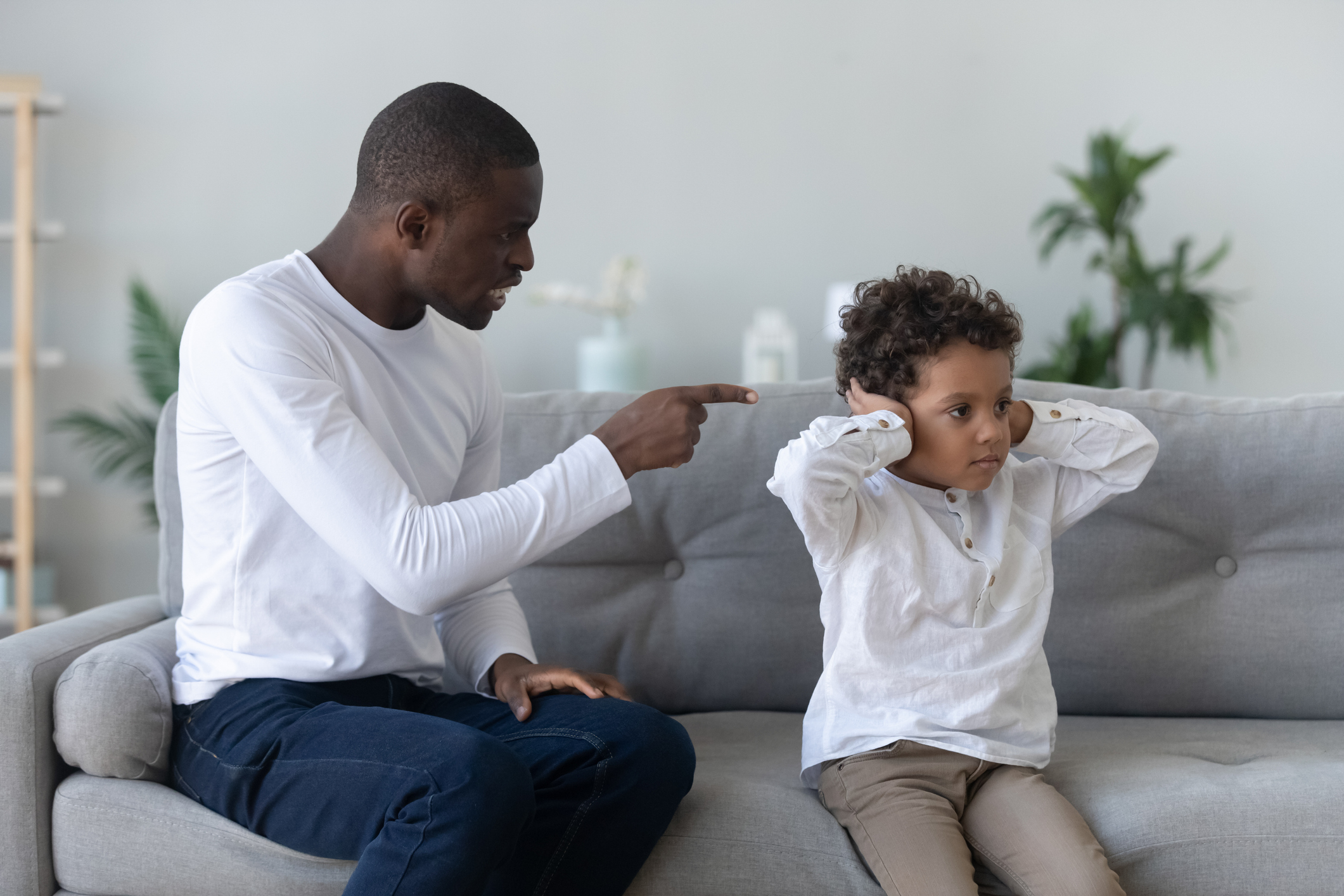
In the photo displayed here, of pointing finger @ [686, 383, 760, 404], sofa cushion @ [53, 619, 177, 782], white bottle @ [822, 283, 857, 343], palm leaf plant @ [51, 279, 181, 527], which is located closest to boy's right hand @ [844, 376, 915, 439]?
pointing finger @ [686, 383, 760, 404]

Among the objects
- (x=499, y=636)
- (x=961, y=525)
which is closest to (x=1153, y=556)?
(x=961, y=525)

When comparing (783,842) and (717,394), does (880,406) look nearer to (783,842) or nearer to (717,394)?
(717,394)

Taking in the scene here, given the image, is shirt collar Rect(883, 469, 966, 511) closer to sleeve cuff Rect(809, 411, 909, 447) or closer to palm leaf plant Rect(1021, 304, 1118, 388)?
sleeve cuff Rect(809, 411, 909, 447)

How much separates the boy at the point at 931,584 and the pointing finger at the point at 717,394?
80 millimetres

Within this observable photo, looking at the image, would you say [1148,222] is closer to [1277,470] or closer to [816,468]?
[1277,470]

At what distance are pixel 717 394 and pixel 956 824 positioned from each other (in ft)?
1.68

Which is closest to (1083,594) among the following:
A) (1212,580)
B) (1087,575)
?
(1087,575)

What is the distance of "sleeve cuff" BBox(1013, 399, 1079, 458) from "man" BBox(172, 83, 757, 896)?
0.40m

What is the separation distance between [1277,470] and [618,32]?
242cm

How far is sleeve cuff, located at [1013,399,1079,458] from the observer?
4.22 feet

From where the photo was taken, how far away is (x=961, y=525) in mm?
1230

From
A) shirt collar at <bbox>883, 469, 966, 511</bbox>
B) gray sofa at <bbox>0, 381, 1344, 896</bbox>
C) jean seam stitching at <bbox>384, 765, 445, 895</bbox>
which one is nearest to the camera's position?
jean seam stitching at <bbox>384, 765, 445, 895</bbox>

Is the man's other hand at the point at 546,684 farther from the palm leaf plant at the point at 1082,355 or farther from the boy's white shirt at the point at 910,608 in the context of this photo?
the palm leaf plant at the point at 1082,355

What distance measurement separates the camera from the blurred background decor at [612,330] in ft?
9.84
